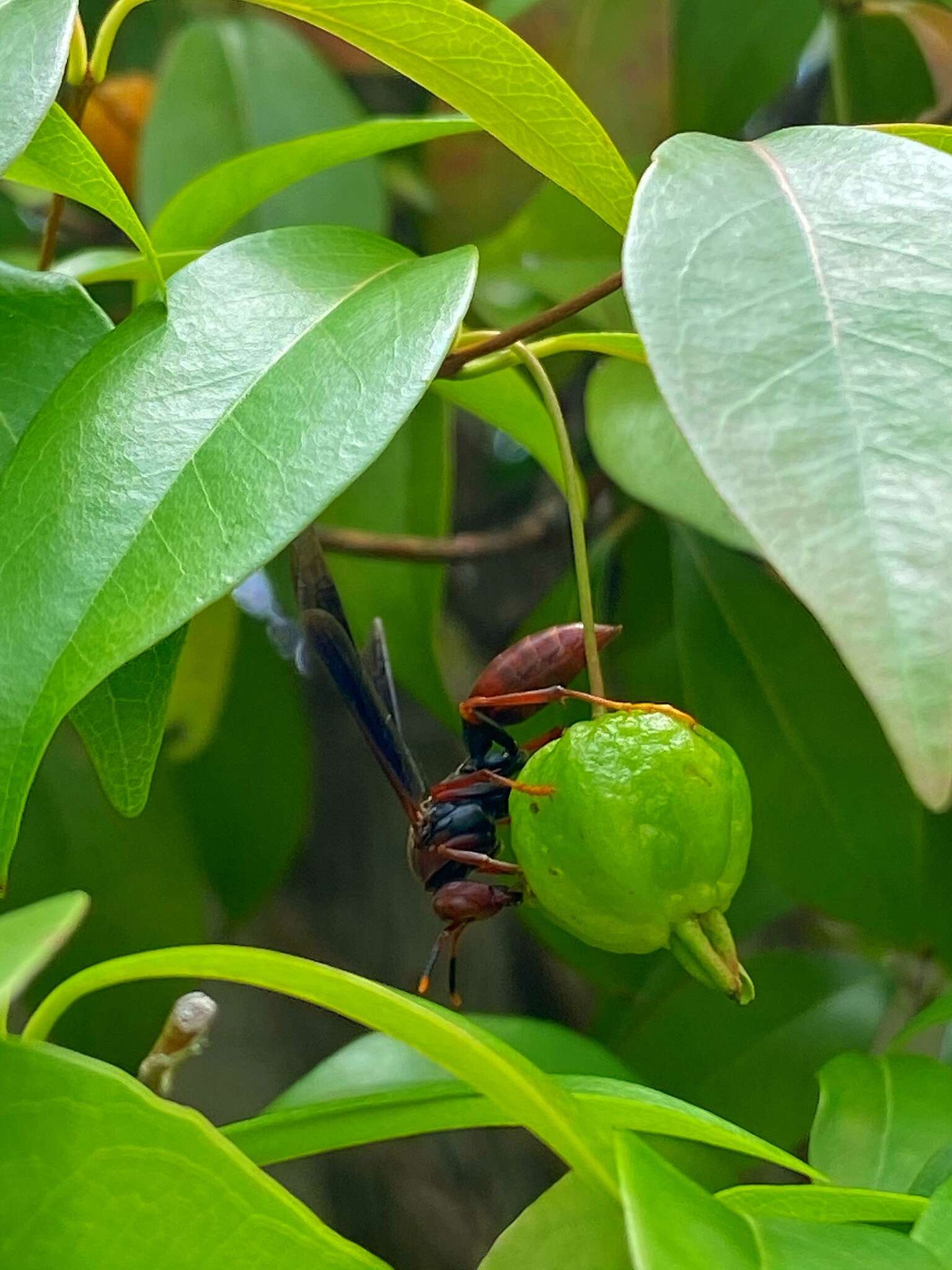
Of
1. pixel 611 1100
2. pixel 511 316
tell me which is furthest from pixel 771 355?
pixel 511 316

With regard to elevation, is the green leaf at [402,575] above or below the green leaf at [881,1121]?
above

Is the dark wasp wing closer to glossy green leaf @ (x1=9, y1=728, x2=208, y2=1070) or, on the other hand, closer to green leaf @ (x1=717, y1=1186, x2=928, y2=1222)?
green leaf @ (x1=717, y1=1186, x2=928, y2=1222)

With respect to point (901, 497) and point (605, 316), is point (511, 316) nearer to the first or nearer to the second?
point (605, 316)

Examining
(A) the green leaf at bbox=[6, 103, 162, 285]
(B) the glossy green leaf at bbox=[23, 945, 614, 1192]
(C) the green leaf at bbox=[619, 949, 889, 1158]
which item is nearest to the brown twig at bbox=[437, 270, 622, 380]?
(A) the green leaf at bbox=[6, 103, 162, 285]

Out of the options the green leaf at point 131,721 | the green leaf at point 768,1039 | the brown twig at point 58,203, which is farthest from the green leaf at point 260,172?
the green leaf at point 768,1039

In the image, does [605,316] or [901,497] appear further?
[605,316]

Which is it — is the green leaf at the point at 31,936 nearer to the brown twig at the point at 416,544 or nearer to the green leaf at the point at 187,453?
the green leaf at the point at 187,453
